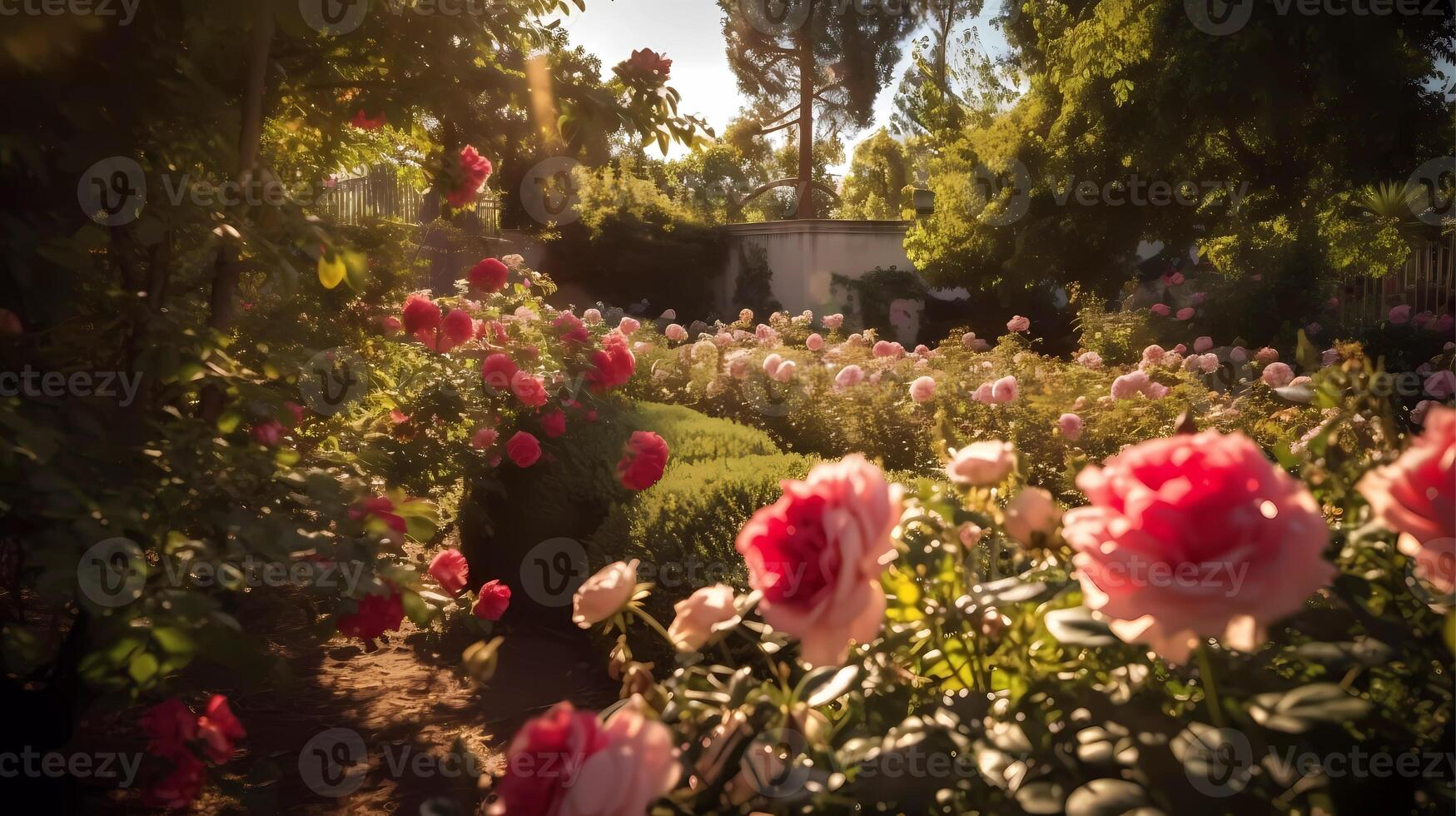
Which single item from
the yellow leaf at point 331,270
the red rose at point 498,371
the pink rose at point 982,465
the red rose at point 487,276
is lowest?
the pink rose at point 982,465

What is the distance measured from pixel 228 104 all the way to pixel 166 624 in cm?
160

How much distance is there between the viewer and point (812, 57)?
2752 cm

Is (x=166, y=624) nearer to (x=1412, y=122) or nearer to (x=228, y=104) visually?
(x=228, y=104)

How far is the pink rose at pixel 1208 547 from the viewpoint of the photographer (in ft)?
3.08

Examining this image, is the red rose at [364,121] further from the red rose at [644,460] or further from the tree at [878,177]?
the tree at [878,177]

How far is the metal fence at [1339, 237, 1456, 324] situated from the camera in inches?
531

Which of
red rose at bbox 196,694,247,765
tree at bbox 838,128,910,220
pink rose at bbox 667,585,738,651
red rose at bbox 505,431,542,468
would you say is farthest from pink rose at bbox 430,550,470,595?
tree at bbox 838,128,910,220

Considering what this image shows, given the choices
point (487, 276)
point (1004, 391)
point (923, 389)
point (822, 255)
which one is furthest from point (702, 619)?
point (822, 255)

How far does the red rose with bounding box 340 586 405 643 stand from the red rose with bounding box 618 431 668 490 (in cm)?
172

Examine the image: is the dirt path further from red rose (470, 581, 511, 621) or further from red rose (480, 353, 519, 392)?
red rose (480, 353, 519, 392)

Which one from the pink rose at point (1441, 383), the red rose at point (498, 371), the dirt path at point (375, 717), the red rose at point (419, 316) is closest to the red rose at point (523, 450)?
the red rose at point (498, 371)

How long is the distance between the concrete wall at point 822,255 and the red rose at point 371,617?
804 inches

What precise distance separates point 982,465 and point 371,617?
1.88 m

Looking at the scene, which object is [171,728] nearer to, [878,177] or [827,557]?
[827,557]
